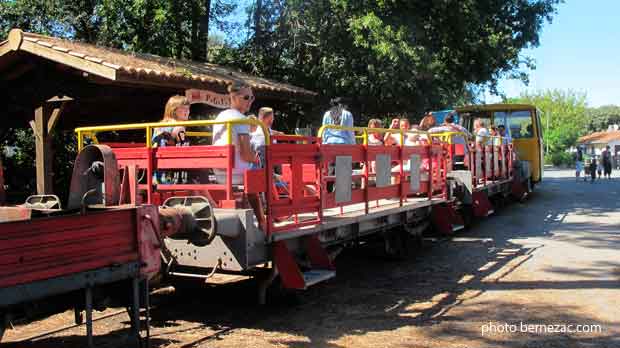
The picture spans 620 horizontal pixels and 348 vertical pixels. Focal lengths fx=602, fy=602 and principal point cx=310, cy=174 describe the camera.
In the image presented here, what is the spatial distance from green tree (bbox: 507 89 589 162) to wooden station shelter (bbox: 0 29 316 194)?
59.9m

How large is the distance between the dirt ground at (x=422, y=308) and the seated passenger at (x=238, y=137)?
1407 mm

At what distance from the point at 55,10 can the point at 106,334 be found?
13.6 meters

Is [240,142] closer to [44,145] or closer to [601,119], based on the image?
[44,145]

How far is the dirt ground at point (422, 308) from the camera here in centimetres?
508

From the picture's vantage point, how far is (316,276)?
5.64 meters

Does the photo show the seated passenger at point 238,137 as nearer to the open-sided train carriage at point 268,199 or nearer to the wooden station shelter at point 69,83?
the open-sided train carriage at point 268,199

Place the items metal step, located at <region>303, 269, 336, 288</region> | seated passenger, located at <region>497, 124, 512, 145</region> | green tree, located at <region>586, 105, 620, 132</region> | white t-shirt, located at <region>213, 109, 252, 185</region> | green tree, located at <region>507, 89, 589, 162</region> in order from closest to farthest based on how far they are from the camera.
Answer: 1. white t-shirt, located at <region>213, 109, 252, 185</region>
2. metal step, located at <region>303, 269, 336, 288</region>
3. seated passenger, located at <region>497, 124, 512, 145</region>
4. green tree, located at <region>507, 89, 589, 162</region>
5. green tree, located at <region>586, 105, 620, 132</region>

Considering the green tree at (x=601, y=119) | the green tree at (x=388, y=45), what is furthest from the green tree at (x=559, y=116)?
the green tree at (x=388, y=45)

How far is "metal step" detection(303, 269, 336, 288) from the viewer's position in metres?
5.46

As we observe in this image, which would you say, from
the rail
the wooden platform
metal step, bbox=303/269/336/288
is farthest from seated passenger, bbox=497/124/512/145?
the rail

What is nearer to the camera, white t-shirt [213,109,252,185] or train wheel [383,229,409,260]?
white t-shirt [213,109,252,185]

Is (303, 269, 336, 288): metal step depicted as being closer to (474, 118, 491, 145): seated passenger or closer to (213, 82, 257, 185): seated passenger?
(213, 82, 257, 185): seated passenger

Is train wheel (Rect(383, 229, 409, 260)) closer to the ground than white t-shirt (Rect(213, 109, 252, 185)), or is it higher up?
closer to the ground

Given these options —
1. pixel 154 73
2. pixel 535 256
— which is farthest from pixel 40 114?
pixel 535 256
